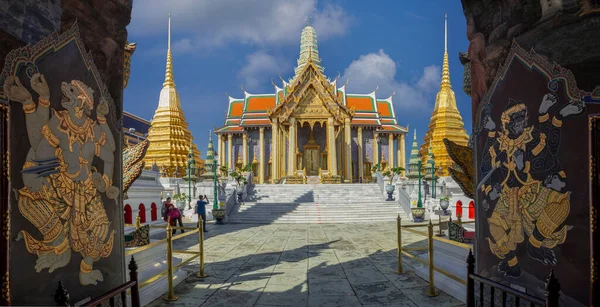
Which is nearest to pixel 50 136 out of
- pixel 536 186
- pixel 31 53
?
pixel 31 53

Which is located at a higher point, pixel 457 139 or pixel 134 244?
pixel 457 139

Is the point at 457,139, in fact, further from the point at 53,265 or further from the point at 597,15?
the point at 53,265

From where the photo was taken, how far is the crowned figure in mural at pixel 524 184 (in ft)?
13.6

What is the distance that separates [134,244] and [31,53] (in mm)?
4148

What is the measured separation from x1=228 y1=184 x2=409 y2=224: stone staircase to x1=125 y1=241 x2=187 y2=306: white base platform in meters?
12.4

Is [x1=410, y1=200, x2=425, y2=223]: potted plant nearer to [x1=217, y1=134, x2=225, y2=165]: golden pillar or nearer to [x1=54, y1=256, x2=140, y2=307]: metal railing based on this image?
[x1=54, y1=256, x2=140, y2=307]: metal railing

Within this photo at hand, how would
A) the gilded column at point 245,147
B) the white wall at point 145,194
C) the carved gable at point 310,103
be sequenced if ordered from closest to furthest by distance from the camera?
the white wall at point 145,194
the carved gable at point 310,103
the gilded column at point 245,147

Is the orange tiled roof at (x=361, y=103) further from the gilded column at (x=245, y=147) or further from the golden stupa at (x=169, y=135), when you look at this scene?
the golden stupa at (x=169, y=135)

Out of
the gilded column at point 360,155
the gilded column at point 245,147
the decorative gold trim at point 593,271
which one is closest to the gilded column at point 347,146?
the gilded column at point 360,155

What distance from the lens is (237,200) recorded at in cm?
2348

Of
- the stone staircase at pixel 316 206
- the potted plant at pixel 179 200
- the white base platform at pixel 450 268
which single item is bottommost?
the stone staircase at pixel 316 206

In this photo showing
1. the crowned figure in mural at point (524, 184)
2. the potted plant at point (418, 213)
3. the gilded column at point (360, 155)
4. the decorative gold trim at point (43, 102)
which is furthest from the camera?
the gilded column at point (360, 155)

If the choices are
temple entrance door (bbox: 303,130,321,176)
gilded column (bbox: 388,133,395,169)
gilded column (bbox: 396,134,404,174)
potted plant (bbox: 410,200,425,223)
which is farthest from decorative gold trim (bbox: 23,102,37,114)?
gilded column (bbox: 396,134,404,174)

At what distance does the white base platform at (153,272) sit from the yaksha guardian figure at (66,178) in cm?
171
